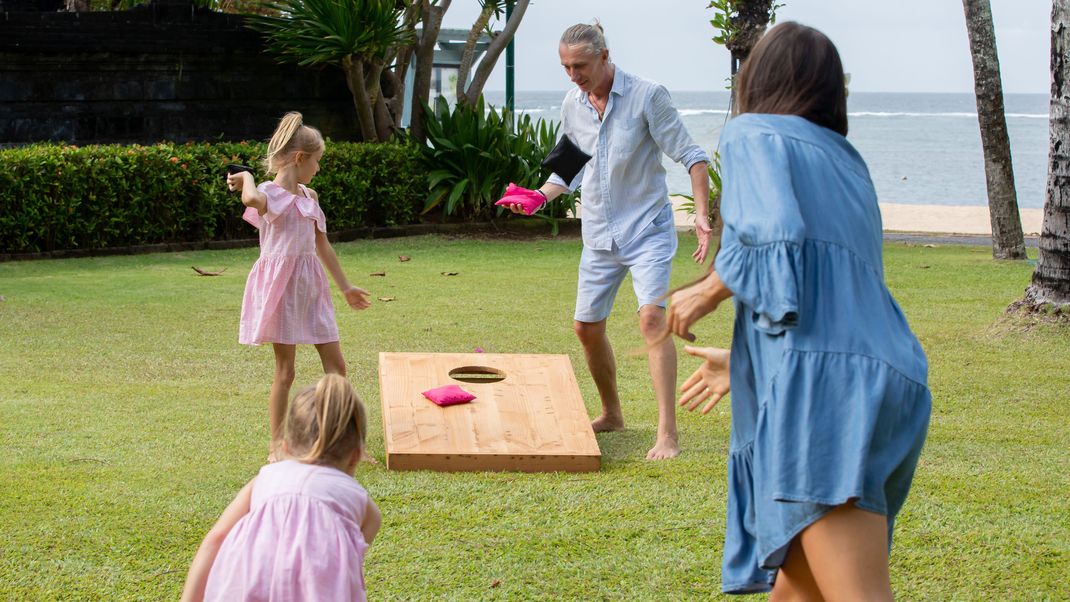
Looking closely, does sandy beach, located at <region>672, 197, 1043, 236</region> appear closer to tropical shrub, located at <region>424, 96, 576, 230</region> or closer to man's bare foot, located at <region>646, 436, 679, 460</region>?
tropical shrub, located at <region>424, 96, 576, 230</region>

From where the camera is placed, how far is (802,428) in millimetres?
2355

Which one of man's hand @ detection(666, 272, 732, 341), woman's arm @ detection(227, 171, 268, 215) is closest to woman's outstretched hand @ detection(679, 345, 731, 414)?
man's hand @ detection(666, 272, 732, 341)

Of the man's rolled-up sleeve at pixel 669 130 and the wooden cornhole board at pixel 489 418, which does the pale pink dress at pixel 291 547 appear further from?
the man's rolled-up sleeve at pixel 669 130

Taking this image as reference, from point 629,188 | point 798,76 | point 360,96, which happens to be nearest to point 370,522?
point 798,76

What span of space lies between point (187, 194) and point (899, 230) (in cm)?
1046

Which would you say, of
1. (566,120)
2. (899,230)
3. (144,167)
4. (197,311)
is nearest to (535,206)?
(566,120)

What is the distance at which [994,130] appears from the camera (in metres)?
12.3

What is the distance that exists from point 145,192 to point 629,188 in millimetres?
9066

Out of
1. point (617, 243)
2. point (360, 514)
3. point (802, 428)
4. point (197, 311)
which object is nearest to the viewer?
point (802, 428)

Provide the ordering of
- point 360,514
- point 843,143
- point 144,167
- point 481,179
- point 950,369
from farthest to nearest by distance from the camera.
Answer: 1. point 481,179
2. point 144,167
3. point 950,369
4. point 360,514
5. point 843,143

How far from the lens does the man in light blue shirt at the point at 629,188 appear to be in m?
5.34

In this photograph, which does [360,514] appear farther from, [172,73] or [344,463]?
[172,73]

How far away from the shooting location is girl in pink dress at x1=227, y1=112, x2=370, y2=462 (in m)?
5.09

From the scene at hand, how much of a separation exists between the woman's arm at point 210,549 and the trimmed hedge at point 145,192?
35.0 feet
